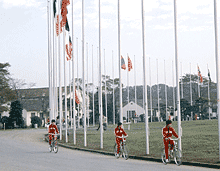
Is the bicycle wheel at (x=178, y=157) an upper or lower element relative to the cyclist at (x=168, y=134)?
lower

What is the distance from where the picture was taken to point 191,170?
14.4 meters

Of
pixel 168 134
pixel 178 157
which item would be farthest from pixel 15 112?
pixel 178 157

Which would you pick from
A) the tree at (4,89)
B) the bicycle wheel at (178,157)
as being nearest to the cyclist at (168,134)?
the bicycle wheel at (178,157)

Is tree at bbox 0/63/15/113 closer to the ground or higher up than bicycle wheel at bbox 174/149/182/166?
higher up

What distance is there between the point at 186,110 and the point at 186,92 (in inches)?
1386

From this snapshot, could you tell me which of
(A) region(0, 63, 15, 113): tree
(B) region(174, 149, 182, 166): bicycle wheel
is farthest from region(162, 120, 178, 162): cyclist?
(A) region(0, 63, 15, 113): tree

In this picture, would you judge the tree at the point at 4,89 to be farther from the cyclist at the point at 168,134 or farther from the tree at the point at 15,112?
the cyclist at the point at 168,134

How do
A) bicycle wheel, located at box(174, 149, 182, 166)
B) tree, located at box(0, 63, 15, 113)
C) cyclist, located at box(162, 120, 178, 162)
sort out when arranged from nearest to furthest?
bicycle wheel, located at box(174, 149, 182, 166) < cyclist, located at box(162, 120, 178, 162) < tree, located at box(0, 63, 15, 113)

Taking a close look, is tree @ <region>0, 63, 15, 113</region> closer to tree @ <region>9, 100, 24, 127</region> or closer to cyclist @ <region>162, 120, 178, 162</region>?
tree @ <region>9, 100, 24, 127</region>

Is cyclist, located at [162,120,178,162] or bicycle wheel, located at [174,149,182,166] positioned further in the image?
cyclist, located at [162,120,178,162]

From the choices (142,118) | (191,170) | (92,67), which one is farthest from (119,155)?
(142,118)

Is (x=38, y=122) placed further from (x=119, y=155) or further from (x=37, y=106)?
(x=119, y=155)

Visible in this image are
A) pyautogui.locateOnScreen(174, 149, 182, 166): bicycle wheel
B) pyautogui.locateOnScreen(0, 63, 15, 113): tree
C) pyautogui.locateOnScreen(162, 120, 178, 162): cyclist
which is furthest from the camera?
pyautogui.locateOnScreen(0, 63, 15, 113): tree

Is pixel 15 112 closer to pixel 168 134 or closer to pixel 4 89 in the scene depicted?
pixel 4 89
